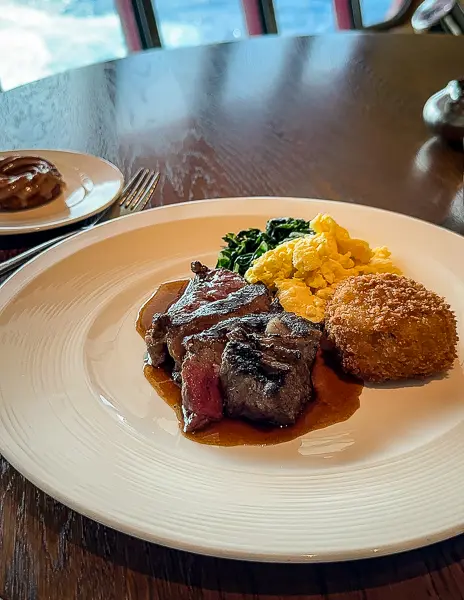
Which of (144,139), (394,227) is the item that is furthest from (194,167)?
(394,227)

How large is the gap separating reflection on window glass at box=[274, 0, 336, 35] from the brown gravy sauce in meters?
6.14

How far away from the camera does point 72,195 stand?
250 centimetres

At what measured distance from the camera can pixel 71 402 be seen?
1511mm

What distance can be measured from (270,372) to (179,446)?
0.30 metres

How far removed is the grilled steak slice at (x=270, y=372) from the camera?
1548mm

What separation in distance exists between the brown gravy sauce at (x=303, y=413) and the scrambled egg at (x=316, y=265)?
249 mm

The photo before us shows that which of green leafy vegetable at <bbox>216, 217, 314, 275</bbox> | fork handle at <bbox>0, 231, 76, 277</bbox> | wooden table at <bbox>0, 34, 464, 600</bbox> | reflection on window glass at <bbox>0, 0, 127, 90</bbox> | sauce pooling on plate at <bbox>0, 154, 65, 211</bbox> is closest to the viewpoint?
wooden table at <bbox>0, 34, 464, 600</bbox>

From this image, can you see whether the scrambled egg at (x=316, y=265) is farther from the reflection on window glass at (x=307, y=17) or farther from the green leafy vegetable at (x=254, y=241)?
the reflection on window glass at (x=307, y=17)

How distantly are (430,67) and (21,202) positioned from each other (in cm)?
269

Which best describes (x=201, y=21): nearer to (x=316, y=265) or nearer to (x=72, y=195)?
(x=72, y=195)

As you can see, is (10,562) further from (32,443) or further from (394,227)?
(394,227)

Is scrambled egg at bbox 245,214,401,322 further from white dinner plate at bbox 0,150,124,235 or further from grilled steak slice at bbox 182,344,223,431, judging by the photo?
white dinner plate at bbox 0,150,124,235

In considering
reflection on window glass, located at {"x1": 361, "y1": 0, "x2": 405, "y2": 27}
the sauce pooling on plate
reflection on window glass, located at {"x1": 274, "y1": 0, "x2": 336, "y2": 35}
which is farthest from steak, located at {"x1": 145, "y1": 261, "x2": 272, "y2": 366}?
reflection on window glass, located at {"x1": 361, "y1": 0, "x2": 405, "y2": 27}

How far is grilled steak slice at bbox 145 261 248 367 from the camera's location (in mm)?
1765
